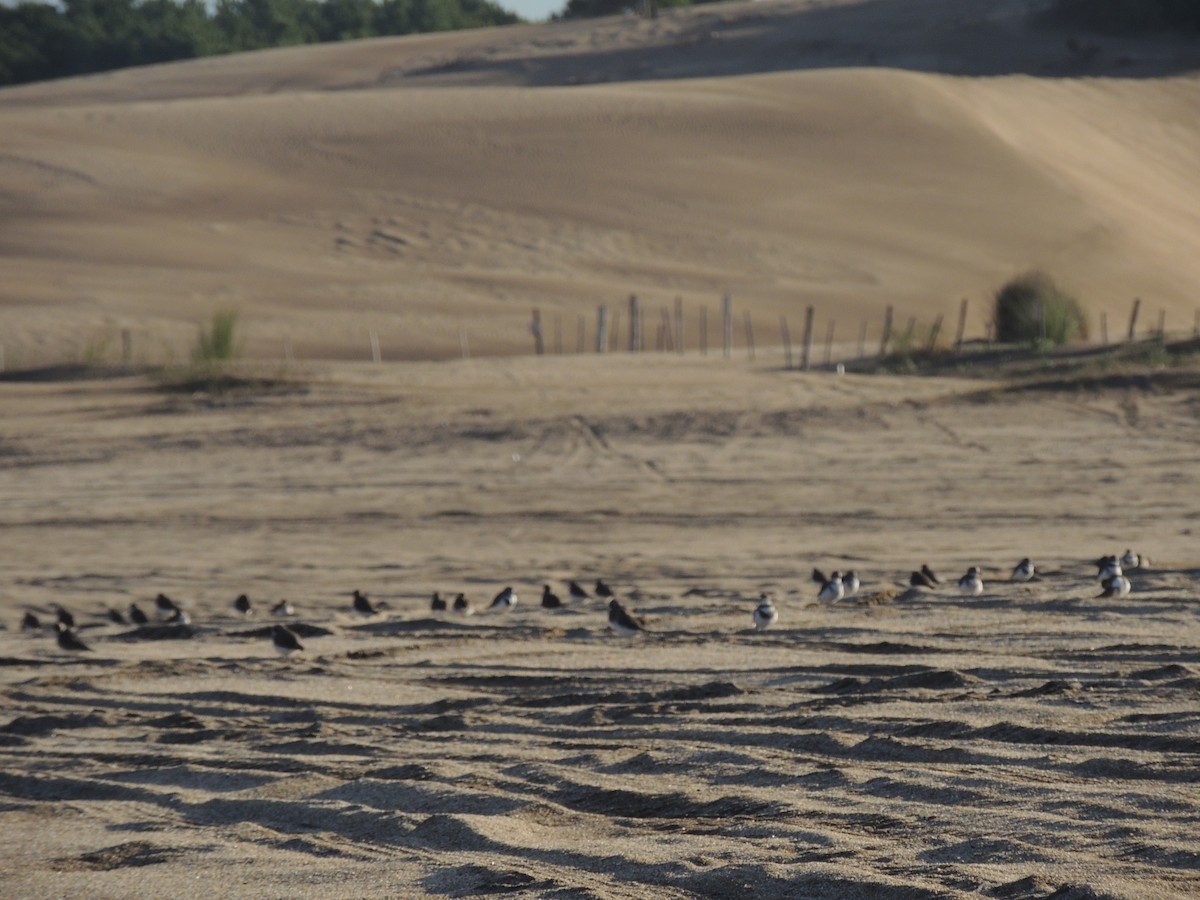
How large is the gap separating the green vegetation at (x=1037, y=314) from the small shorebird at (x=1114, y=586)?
13396mm

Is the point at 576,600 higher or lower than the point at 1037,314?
lower

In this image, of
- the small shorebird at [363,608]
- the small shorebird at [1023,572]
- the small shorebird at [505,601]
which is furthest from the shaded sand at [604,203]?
the small shorebird at [1023,572]

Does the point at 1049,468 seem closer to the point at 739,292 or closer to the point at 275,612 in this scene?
the point at 275,612

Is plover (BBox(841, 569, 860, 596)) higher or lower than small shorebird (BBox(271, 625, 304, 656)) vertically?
higher

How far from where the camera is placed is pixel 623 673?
655 cm

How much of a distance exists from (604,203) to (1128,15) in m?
25.5

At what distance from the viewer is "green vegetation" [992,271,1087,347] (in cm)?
2091

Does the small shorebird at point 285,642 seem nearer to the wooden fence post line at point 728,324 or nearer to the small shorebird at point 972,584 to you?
the small shorebird at point 972,584

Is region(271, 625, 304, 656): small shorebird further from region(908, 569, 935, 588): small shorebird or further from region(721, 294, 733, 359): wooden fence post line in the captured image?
region(721, 294, 733, 359): wooden fence post line

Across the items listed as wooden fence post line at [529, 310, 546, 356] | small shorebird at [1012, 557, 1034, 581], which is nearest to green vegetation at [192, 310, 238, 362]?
wooden fence post line at [529, 310, 546, 356]

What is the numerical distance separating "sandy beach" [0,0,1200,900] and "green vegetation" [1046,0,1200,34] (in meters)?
14.3

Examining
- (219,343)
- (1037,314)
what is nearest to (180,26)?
(219,343)

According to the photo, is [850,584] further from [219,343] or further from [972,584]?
[219,343]

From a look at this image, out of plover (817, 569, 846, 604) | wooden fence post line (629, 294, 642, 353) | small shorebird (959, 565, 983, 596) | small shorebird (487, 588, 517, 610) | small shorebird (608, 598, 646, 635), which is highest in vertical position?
wooden fence post line (629, 294, 642, 353)
